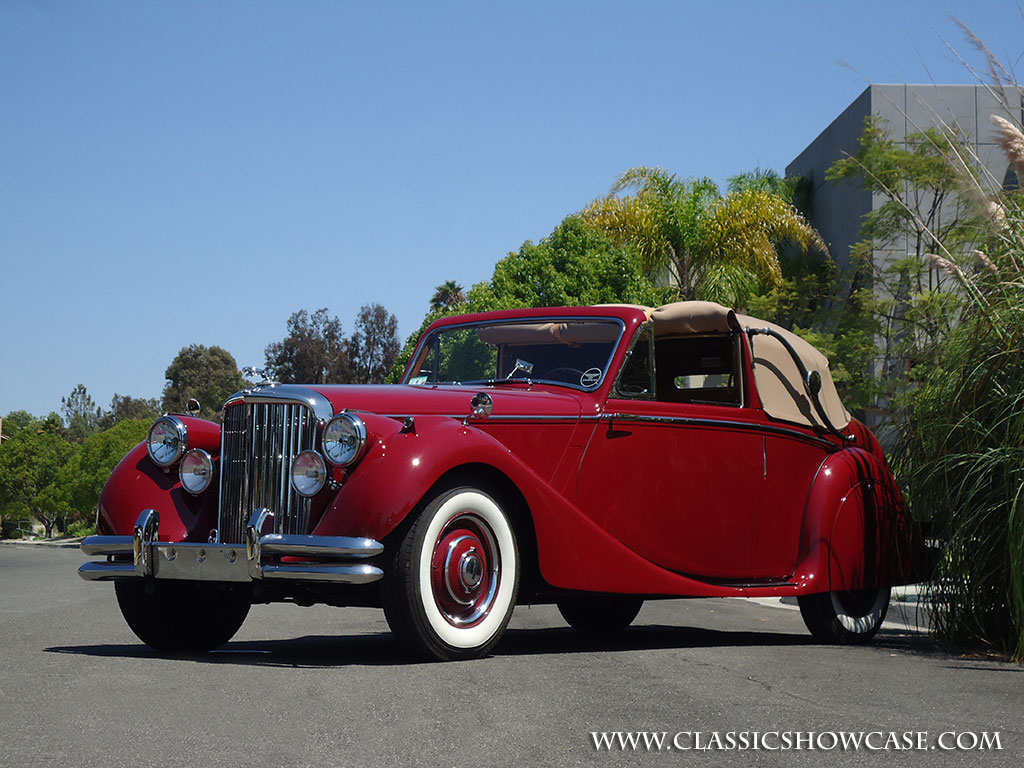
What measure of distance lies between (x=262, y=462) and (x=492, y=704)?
2.19 m

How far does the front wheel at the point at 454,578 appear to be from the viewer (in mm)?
5582

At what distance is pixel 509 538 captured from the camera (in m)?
6.09

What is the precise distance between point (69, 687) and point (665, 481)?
11.6 ft

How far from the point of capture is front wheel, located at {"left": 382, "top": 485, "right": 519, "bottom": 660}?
5582mm

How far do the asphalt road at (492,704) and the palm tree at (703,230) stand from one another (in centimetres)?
2285

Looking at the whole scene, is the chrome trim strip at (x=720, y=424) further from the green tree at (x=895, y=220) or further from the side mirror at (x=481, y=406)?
the green tree at (x=895, y=220)

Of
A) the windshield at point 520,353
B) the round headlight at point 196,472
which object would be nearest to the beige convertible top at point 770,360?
the windshield at point 520,353

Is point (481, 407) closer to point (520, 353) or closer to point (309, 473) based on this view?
point (309, 473)

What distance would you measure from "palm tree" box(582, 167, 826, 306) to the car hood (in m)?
22.9

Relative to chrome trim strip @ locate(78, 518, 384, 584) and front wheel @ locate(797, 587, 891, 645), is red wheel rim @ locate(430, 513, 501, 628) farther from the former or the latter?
front wheel @ locate(797, 587, 891, 645)

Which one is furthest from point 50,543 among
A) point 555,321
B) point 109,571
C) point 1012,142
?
point 1012,142

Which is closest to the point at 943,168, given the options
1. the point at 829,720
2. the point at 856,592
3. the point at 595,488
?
the point at 856,592

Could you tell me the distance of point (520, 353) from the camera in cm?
776

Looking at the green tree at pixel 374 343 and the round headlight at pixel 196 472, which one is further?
the green tree at pixel 374 343
